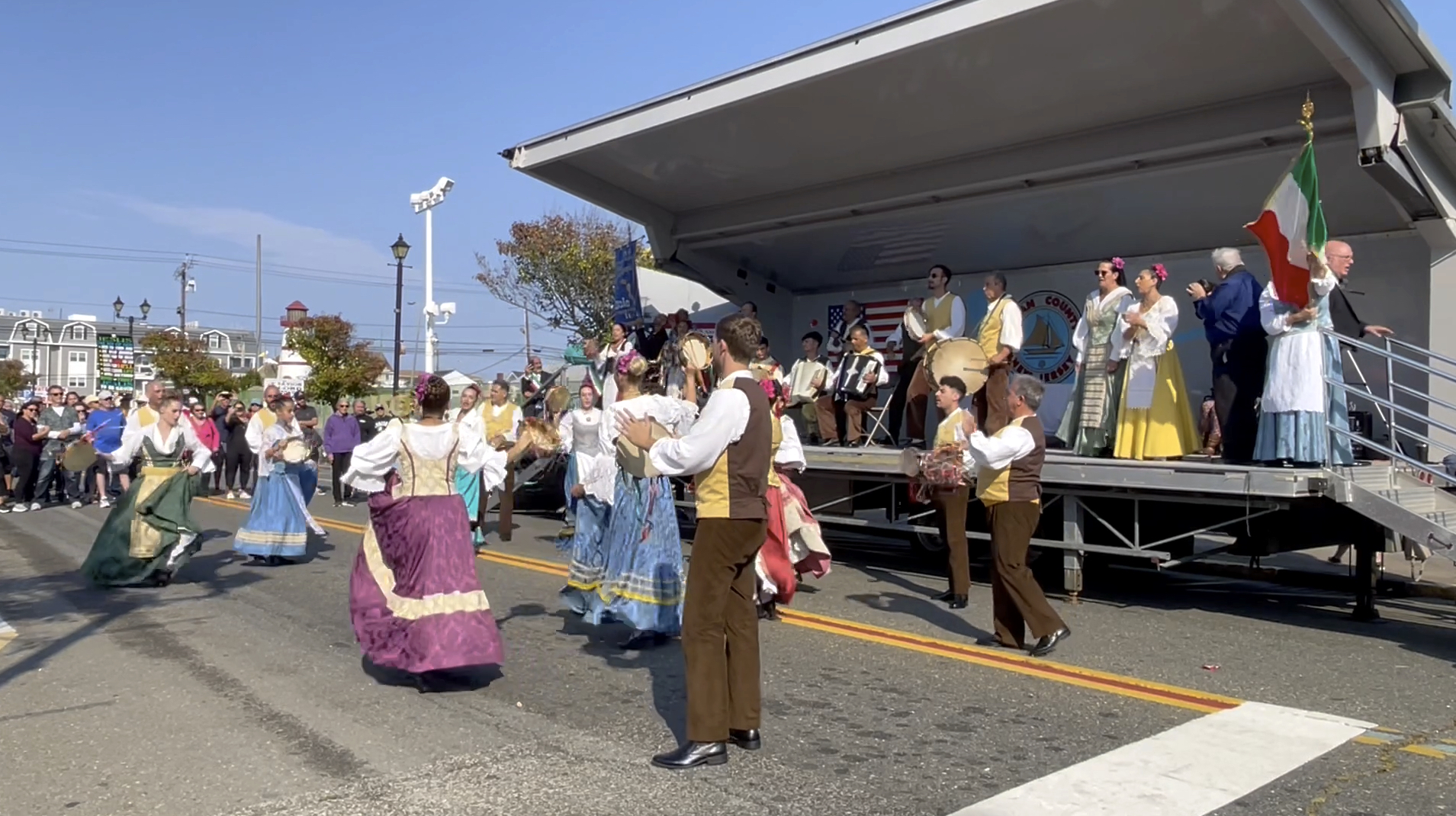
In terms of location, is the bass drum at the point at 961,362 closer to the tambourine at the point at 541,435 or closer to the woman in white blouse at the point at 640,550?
the tambourine at the point at 541,435

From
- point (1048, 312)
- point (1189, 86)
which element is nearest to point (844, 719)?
point (1189, 86)

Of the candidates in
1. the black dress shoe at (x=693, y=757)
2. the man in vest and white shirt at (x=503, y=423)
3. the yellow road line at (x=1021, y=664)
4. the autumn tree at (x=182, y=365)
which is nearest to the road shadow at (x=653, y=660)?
the black dress shoe at (x=693, y=757)

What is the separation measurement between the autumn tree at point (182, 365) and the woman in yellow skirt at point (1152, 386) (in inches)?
1491

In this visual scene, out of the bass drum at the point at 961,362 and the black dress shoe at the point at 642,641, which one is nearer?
the black dress shoe at the point at 642,641

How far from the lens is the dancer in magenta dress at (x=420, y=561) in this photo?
224 inches

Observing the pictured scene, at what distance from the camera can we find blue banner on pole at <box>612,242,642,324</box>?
16312 mm

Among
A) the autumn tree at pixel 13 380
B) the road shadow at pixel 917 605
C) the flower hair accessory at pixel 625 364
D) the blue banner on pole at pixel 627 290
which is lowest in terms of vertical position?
the road shadow at pixel 917 605

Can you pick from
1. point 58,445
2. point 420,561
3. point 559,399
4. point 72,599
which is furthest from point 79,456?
point 58,445

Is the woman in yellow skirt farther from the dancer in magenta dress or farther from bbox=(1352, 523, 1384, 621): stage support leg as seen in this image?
the dancer in magenta dress

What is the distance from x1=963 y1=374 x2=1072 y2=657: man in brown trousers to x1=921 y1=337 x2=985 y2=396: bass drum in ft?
11.7

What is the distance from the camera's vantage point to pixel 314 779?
4.27 m

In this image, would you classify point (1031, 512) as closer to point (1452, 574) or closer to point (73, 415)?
point (1452, 574)

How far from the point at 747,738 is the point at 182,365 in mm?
43107

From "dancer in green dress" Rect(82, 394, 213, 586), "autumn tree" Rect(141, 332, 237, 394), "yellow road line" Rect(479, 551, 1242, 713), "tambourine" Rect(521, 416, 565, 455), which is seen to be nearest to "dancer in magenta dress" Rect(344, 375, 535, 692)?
"yellow road line" Rect(479, 551, 1242, 713)
